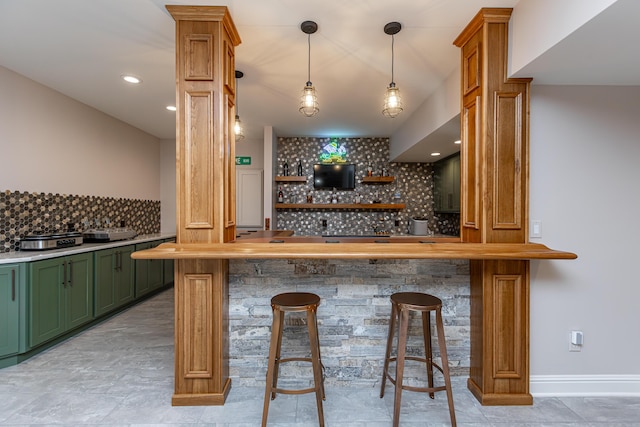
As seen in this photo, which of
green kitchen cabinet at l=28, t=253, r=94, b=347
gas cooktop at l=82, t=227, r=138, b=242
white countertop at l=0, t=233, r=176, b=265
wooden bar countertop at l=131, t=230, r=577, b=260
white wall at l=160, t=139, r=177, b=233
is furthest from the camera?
white wall at l=160, t=139, r=177, b=233

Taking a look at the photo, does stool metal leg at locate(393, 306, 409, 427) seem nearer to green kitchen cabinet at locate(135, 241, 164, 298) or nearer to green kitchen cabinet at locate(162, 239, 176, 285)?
green kitchen cabinet at locate(135, 241, 164, 298)

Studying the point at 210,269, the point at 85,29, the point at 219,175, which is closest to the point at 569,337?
the point at 210,269

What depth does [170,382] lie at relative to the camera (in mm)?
2330

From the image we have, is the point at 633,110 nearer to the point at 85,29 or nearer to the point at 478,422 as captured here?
the point at 478,422

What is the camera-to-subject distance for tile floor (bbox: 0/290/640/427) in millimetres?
1882

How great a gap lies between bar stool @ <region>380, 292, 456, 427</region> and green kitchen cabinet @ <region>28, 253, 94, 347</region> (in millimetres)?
3036

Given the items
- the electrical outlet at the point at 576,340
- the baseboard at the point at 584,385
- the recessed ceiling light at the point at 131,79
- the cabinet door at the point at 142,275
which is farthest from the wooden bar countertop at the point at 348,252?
the cabinet door at the point at 142,275

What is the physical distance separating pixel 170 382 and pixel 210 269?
1068 mm

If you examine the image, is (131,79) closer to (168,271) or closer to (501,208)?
(168,271)

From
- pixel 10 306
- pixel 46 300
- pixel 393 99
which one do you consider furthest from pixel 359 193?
pixel 10 306

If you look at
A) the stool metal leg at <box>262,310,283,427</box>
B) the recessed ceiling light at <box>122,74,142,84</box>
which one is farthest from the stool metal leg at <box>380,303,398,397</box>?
the recessed ceiling light at <box>122,74,142,84</box>

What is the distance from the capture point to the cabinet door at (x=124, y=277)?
12.2 ft

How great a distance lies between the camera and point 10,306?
2.52 m

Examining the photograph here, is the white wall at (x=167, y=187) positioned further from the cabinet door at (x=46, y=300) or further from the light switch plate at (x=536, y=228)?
the light switch plate at (x=536, y=228)
